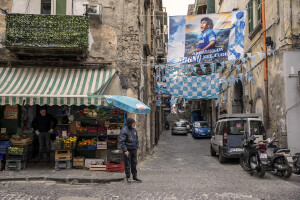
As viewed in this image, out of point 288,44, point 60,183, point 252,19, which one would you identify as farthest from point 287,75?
point 60,183

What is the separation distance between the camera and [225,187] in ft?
22.8

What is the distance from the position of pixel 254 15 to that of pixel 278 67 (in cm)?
443

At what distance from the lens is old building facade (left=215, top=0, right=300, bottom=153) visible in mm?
10508

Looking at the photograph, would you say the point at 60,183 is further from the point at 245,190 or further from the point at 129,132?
the point at 245,190

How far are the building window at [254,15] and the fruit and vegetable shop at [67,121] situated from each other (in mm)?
8166

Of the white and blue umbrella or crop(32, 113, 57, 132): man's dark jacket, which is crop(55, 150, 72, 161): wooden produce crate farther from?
the white and blue umbrella

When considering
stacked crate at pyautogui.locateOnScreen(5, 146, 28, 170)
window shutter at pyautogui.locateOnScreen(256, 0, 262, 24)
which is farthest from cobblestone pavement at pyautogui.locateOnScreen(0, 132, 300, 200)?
window shutter at pyautogui.locateOnScreen(256, 0, 262, 24)

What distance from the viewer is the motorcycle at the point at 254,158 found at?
797cm

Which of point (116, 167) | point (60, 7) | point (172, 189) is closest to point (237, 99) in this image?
point (116, 167)

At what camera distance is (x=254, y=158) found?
333 inches

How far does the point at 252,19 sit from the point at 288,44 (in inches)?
182

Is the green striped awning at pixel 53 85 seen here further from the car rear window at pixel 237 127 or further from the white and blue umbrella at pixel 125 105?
the car rear window at pixel 237 127

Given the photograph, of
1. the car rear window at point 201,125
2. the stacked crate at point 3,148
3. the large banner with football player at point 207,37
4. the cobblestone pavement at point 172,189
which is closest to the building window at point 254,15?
the large banner with football player at point 207,37

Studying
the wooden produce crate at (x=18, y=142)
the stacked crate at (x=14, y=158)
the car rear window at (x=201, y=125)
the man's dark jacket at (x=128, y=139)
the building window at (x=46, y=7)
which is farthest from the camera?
the car rear window at (x=201, y=125)
